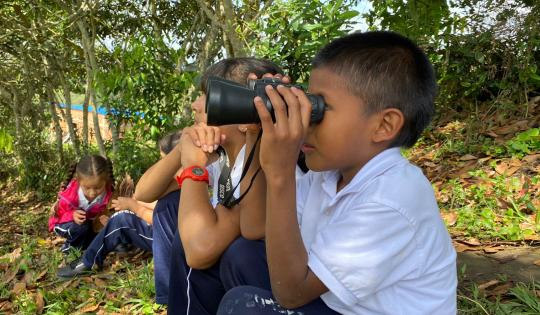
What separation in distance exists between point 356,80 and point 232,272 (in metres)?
0.78

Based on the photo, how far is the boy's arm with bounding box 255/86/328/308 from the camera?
1160 millimetres

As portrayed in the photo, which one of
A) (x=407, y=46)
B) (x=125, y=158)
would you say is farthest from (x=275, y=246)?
(x=125, y=158)

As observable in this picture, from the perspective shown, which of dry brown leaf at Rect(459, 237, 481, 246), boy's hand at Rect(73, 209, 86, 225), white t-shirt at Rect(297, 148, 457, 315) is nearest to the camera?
white t-shirt at Rect(297, 148, 457, 315)

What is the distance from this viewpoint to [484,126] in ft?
14.5

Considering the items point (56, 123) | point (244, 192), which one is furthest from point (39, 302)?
point (56, 123)

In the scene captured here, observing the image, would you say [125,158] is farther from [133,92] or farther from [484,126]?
[484,126]

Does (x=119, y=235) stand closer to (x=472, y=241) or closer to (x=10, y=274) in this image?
(x=10, y=274)

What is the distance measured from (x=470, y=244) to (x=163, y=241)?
5.49ft

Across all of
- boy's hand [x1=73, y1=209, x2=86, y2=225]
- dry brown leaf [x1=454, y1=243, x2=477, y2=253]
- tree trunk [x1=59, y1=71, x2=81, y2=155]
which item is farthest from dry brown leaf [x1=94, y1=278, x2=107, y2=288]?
tree trunk [x1=59, y1=71, x2=81, y2=155]

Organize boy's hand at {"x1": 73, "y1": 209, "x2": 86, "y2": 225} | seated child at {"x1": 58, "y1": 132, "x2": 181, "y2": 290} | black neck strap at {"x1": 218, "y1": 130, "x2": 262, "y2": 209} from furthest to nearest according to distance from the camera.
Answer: boy's hand at {"x1": 73, "y1": 209, "x2": 86, "y2": 225} → seated child at {"x1": 58, "y1": 132, "x2": 181, "y2": 290} → black neck strap at {"x1": 218, "y1": 130, "x2": 262, "y2": 209}

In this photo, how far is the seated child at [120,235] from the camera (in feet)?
10.7

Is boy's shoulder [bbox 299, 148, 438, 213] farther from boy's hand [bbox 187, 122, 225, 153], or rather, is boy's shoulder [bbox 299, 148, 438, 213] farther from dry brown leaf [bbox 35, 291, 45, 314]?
dry brown leaf [bbox 35, 291, 45, 314]

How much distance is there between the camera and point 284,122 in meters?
1.16

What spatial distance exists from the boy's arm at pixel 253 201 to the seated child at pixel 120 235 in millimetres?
1756
